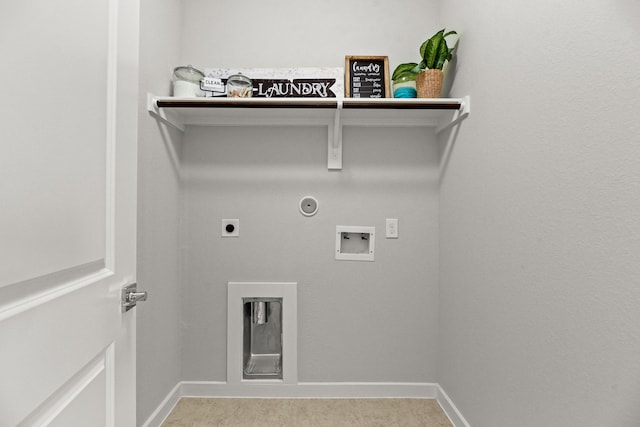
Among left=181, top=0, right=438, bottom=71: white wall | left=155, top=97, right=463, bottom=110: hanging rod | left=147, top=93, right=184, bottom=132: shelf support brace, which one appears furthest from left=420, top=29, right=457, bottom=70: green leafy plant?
left=147, top=93, right=184, bottom=132: shelf support brace

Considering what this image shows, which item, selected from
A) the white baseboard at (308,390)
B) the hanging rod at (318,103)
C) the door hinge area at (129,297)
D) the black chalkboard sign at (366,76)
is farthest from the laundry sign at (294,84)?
the white baseboard at (308,390)

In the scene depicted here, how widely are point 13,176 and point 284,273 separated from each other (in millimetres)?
1498

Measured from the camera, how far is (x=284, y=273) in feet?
6.45

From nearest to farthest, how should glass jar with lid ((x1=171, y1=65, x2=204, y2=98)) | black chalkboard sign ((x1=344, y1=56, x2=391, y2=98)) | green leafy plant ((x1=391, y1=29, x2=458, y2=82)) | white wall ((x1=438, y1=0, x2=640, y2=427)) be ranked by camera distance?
white wall ((x1=438, y1=0, x2=640, y2=427))
green leafy plant ((x1=391, y1=29, x2=458, y2=82))
glass jar with lid ((x1=171, y1=65, x2=204, y2=98))
black chalkboard sign ((x1=344, y1=56, x2=391, y2=98))

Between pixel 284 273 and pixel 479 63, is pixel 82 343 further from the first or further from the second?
pixel 479 63

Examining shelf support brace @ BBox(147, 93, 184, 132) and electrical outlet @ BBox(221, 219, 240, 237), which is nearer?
shelf support brace @ BBox(147, 93, 184, 132)

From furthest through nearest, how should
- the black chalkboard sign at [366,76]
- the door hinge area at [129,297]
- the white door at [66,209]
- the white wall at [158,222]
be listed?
the black chalkboard sign at [366,76], the white wall at [158,222], the door hinge area at [129,297], the white door at [66,209]

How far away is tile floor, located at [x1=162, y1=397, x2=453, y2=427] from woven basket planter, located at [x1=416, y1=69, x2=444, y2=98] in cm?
155

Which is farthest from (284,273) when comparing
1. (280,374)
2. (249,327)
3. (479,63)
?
(479,63)

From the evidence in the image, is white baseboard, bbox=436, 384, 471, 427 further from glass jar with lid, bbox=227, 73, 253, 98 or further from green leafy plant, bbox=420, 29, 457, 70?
glass jar with lid, bbox=227, 73, 253, 98

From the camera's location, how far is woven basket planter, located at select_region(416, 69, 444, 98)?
1.67 metres

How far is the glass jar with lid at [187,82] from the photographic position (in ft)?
5.63

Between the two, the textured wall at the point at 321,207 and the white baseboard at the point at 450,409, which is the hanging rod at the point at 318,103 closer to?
the textured wall at the point at 321,207

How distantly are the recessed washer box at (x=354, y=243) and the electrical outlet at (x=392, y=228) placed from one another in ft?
0.26
